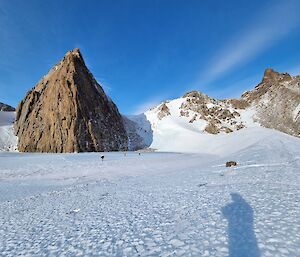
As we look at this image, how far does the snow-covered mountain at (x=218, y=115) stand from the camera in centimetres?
6781

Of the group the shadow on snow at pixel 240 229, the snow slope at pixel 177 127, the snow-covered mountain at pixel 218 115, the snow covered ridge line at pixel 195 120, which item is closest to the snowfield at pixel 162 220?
the shadow on snow at pixel 240 229

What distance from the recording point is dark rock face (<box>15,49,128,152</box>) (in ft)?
153

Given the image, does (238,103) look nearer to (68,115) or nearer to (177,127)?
(177,127)

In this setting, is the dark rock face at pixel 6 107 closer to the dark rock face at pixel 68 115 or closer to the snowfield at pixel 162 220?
the dark rock face at pixel 68 115

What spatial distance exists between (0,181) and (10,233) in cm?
1258

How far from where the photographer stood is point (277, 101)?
83500mm

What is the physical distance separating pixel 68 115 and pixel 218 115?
50788mm

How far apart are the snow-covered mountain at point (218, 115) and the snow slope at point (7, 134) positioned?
2471cm

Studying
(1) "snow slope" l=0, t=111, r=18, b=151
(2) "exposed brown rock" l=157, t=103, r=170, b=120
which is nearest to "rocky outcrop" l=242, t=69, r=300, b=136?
(2) "exposed brown rock" l=157, t=103, r=170, b=120

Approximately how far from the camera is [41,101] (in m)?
53.2

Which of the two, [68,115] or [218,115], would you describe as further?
[218,115]

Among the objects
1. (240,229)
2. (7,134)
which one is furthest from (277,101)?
(240,229)

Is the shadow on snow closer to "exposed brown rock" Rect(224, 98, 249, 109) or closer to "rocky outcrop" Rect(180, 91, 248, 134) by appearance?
"rocky outcrop" Rect(180, 91, 248, 134)

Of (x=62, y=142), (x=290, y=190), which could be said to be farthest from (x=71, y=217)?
(x=62, y=142)
